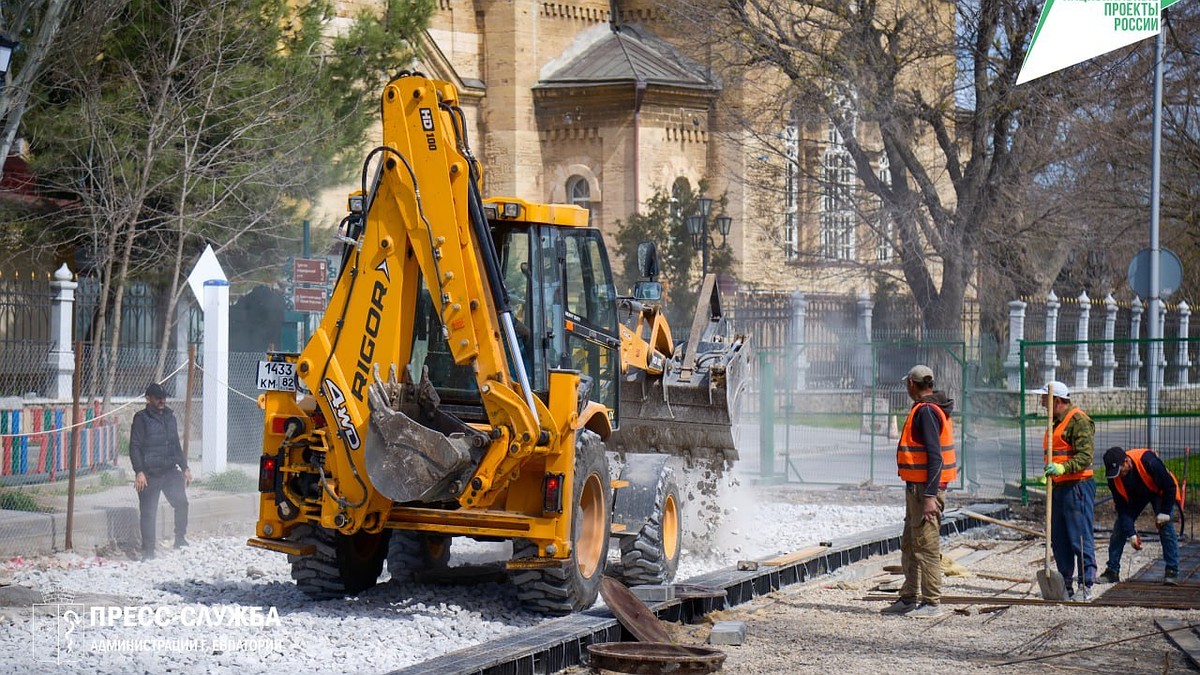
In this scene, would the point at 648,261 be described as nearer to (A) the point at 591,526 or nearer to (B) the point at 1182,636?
(A) the point at 591,526

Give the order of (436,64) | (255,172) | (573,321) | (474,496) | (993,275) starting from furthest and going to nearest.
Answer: (436,64) < (993,275) < (255,172) < (573,321) < (474,496)

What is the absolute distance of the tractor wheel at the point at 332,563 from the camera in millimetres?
10977

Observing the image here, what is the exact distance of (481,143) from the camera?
42500mm

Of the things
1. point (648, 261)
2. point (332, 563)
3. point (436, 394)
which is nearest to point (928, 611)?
point (648, 261)

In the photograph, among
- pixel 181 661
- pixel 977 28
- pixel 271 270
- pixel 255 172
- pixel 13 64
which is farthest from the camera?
pixel 977 28

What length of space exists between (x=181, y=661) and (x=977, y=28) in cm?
2505

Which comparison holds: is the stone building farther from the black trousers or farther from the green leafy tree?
the black trousers

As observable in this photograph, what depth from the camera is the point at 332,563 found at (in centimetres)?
1103

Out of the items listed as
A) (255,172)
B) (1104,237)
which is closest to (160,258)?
(255,172)

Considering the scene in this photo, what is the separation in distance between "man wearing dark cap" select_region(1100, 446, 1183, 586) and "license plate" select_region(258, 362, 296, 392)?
7413mm

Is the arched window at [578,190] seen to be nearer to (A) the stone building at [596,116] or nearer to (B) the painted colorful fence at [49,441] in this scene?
(A) the stone building at [596,116]

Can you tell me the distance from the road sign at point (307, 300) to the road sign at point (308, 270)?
11 centimetres

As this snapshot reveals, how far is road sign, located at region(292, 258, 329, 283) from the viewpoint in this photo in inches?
723

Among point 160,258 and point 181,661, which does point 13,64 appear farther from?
point 181,661
